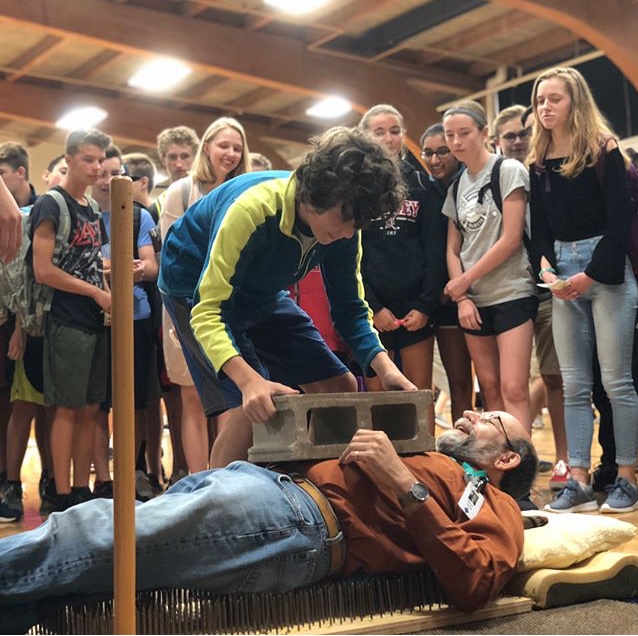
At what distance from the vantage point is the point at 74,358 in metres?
3.96

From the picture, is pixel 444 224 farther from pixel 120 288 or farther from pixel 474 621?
pixel 120 288

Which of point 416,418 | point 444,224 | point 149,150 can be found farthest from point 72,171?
point 149,150

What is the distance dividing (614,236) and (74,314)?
2.08m

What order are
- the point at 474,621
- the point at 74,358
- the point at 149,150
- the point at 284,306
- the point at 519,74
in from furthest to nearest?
1. the point at 149,150
2. the point at 519,74
3. the point at 74,358
4. the point at 284,306
5. the point at 474,621

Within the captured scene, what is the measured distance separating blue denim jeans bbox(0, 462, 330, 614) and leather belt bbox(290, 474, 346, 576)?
0.04 feet

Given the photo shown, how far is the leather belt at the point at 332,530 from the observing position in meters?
2.18

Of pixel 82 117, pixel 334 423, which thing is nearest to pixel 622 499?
pixel 334 423

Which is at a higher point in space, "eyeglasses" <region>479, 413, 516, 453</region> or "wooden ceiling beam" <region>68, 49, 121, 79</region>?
"wooden ceiling beam" <region>68, 49, 121, 79</region>

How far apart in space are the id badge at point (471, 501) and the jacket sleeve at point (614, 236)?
1.58 metres

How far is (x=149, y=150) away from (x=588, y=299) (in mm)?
10306

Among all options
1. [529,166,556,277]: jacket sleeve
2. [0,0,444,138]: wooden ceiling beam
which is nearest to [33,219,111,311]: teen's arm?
[529,166,556,277]: jacket sleeve

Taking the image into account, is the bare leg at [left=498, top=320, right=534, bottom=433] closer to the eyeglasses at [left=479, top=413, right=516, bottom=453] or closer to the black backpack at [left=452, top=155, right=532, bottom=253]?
the black backpack at [left=452, top=155, right=532, bottom=253]

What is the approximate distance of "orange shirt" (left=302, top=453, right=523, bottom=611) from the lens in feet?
6.95

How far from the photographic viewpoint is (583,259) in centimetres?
372
